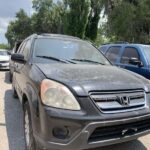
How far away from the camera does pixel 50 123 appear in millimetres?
3453

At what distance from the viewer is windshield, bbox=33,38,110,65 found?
5.16 m

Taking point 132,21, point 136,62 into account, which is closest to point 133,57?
point 136,62

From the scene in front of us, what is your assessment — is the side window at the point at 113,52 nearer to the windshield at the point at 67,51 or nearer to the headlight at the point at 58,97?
the windshield at the point at 67,51

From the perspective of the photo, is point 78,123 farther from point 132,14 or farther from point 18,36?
point 18,36

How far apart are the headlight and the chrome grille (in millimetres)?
250

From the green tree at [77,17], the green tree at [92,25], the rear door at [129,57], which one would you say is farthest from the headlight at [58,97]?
the green tree at [92,25]

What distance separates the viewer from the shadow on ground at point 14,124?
4.89 m

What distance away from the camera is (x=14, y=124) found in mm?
5973

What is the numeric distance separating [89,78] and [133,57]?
423cm

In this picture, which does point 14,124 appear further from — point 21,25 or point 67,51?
point 21,25

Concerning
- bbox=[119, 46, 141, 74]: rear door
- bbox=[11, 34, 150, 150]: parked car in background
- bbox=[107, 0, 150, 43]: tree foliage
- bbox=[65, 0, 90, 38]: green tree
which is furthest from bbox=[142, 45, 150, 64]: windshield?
bbox=[65, 0, 90, 38]: green tree

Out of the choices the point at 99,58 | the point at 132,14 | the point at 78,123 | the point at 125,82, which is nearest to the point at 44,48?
the point at 99,58

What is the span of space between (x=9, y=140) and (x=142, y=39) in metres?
19.6

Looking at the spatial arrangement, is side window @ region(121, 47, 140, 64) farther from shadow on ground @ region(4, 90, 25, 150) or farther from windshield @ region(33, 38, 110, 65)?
shadow on ground @ region(4, 90, 25, 150)
